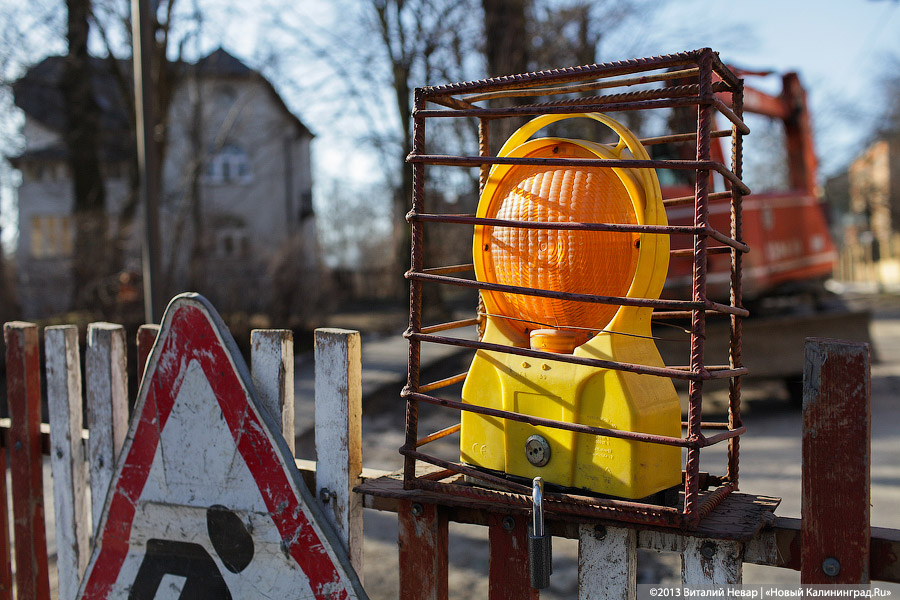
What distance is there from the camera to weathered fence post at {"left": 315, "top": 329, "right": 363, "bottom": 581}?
1.63 m

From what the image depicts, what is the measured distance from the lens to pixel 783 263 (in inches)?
321

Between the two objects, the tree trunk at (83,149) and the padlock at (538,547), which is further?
the tree trunk at (83,149)

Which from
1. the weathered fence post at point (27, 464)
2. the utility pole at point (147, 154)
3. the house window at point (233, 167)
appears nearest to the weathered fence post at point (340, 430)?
the weathered fence post at point (27, 464)

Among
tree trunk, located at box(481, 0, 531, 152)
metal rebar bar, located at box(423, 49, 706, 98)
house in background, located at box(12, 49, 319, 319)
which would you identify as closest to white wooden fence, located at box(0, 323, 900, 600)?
metal rebar bar, located at box(423, 49, 706, 98)

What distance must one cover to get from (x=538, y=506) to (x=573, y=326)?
0.38 metres

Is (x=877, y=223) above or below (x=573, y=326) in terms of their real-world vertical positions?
above

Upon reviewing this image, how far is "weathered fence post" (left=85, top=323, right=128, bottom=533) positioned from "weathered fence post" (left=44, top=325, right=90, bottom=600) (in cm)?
12

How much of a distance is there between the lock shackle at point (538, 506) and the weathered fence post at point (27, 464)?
1.58 meters

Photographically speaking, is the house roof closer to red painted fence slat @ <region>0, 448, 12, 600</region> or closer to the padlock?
red painted fence slat @ <region>0, 448, 12, 600</region>

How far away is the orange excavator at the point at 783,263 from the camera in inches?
274

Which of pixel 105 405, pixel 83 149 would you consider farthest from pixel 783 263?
pixel 83 149

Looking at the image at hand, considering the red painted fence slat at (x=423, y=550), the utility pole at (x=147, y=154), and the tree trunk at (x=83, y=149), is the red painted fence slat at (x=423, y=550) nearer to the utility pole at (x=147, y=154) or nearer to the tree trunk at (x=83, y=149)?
the utility pole at (x=147, y=154)

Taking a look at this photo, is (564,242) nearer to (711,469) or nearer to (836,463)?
(836,463)

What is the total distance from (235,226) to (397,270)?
8.73 m
